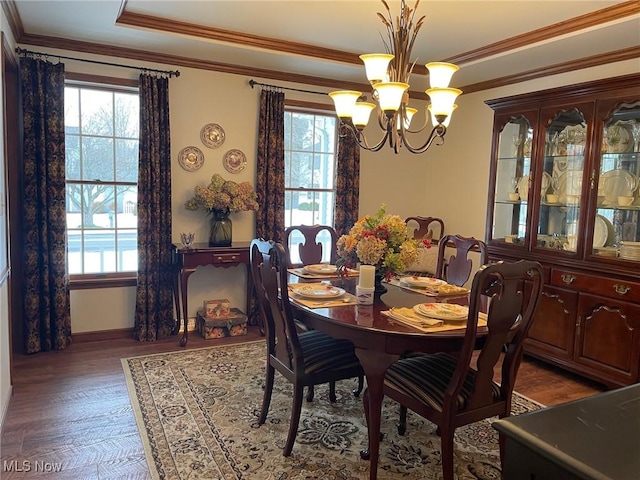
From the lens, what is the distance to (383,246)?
8.18ft

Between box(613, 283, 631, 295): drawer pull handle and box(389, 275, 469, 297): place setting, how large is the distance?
1132 millimetres

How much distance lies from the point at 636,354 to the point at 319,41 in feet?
10.7

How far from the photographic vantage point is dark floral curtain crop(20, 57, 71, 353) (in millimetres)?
3617

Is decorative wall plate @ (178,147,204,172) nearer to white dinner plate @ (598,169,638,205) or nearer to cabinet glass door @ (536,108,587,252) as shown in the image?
cabinet glass door @ (536,108,587,252)

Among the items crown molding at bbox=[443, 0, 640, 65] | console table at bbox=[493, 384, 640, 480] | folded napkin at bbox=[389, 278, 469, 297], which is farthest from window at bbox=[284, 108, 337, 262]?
console table at bbox=[493, 384, 640, 480]

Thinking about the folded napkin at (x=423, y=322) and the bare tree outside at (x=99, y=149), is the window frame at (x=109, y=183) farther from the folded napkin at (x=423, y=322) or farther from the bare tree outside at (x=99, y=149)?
the folded napkin at (x=423, y=322)

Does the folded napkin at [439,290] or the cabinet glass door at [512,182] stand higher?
the cabinet glass door at [512,182]

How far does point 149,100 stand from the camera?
3990 millimetres

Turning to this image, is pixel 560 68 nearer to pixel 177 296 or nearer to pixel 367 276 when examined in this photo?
pixel 367 276

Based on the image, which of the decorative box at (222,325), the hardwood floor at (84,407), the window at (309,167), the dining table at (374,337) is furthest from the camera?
the window at (309,167)

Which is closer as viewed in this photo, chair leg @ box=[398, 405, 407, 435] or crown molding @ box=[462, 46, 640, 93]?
chair leg @ box=[398, 405, 407, 435]

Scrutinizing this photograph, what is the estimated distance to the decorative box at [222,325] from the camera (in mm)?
4203

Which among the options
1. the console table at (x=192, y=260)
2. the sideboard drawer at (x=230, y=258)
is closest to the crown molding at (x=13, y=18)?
the console table at (x=192, y=260)

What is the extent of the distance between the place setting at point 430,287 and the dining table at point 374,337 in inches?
16.6
